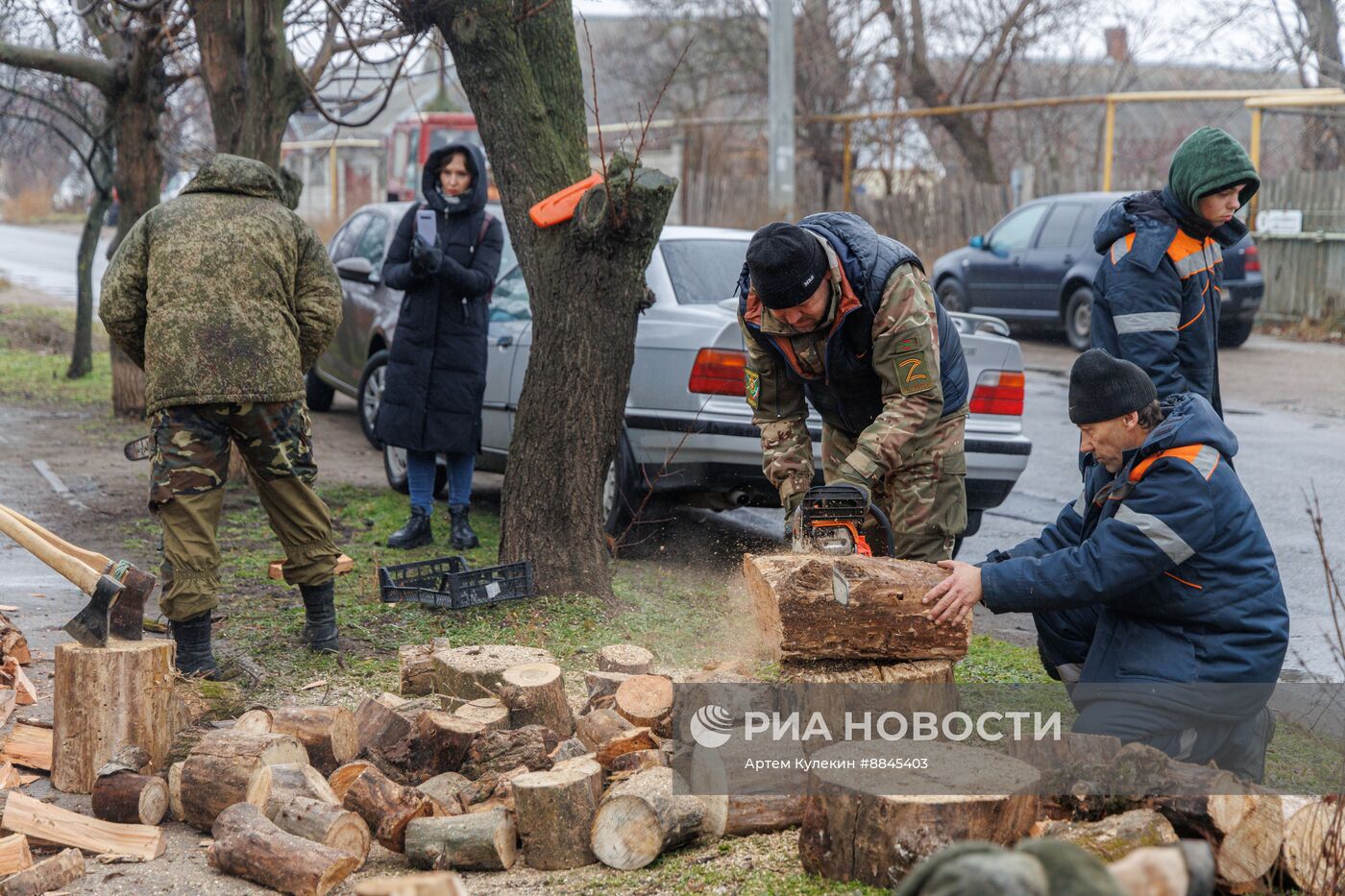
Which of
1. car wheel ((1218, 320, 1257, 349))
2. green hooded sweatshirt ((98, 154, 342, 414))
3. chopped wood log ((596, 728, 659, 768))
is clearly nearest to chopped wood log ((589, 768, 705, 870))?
chopped wood log ((596, 728, 659, 768))

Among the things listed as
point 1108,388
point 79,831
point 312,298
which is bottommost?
point 79,831

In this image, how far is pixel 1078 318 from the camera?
15516 mm

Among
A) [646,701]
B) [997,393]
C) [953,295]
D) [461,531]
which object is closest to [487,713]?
[646,701]

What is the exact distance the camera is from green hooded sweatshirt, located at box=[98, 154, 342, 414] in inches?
192

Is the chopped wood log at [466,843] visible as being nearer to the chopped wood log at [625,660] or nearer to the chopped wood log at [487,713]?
the chopped wood log at [487,713]

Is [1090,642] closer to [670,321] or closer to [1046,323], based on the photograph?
[670,321]

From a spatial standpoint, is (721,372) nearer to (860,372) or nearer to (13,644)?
(860,372)

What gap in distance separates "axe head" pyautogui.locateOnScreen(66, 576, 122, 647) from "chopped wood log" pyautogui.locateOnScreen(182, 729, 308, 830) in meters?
0.54

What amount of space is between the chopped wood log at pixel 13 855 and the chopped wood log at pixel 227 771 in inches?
17.8

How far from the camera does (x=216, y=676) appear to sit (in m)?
4.89

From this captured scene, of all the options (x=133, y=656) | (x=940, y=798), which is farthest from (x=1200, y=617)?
(x=133, y=656)

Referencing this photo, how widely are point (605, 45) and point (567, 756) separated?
32.6 meters

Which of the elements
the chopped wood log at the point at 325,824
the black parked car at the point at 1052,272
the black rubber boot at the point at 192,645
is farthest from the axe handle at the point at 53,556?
the black parked car at the point at 1052,272

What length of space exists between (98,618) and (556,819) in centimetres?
168
